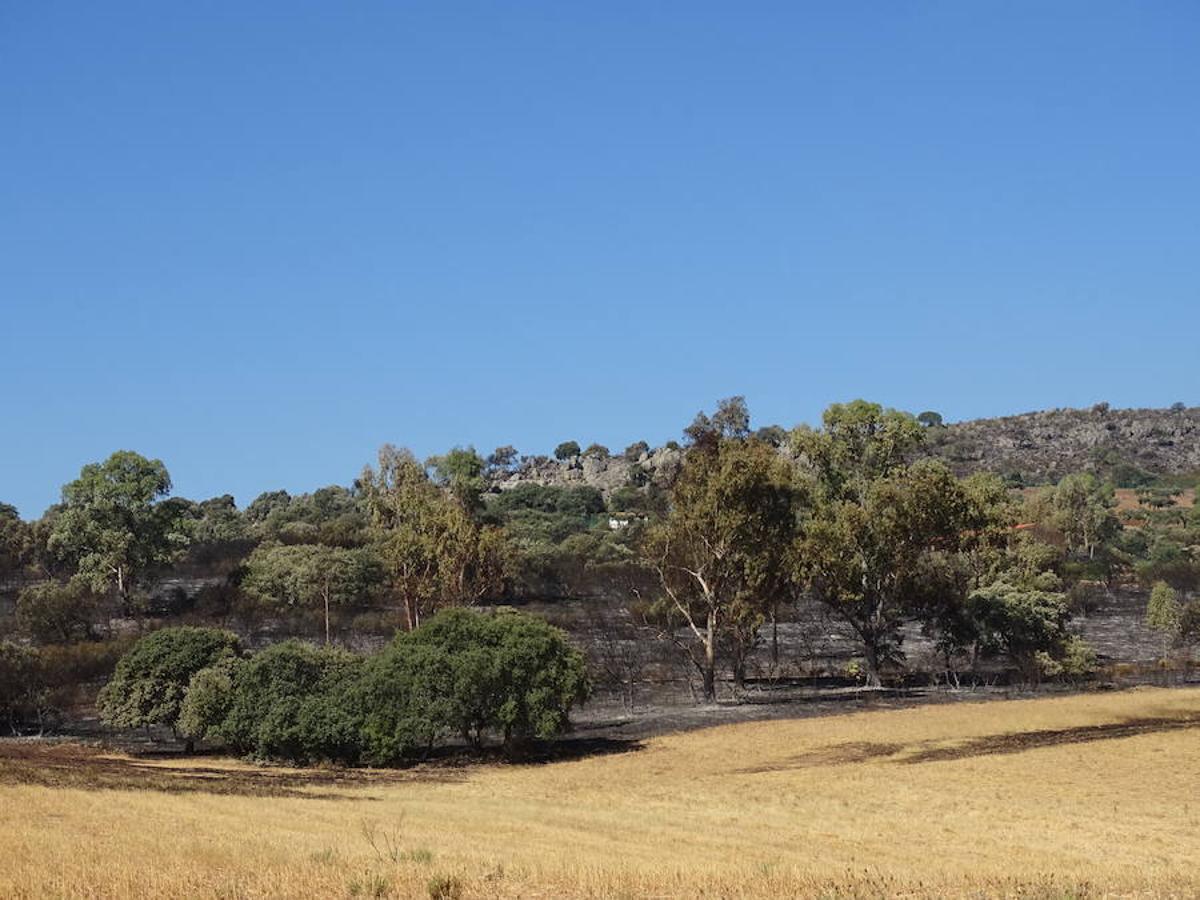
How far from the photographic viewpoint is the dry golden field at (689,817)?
2248cm

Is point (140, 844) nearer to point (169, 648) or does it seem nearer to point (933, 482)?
point (169, 648)

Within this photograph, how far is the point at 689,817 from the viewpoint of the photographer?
128ft

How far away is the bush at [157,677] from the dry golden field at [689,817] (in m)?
3.19

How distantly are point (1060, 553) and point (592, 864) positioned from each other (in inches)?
4027

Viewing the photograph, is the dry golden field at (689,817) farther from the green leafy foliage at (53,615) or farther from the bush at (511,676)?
the green leafy foliage at (53,615)

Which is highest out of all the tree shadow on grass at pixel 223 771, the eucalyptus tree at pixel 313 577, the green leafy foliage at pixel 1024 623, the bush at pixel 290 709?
the eucalyptus tree at pixel 313 577

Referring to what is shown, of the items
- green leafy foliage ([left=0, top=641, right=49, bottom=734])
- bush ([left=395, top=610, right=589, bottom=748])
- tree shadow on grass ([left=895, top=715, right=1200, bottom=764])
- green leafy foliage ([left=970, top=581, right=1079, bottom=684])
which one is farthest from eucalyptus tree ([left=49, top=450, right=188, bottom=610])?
tree shadow on grass ([left=895, top=715, right=1200, bottom=764])

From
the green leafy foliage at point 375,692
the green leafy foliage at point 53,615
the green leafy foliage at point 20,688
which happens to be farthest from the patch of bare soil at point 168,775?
the green leafy foliage at point 53,615

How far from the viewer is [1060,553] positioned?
118812 millimetres

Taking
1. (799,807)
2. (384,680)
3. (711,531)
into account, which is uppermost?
(711,531)

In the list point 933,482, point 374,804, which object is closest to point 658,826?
point 374,804

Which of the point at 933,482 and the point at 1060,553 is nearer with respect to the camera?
the point at 933,482

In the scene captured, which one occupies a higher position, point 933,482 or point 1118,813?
point 933,482

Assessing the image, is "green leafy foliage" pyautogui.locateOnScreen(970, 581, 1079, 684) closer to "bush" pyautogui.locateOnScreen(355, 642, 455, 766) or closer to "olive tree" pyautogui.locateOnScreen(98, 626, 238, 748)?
"bush" pyautogui.locateOnScreen(355, 642, 455, 766)
